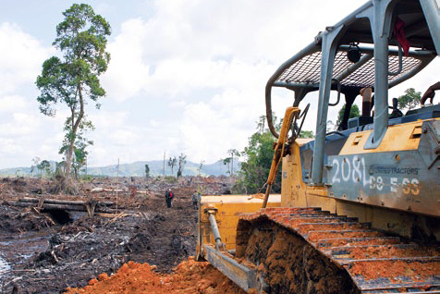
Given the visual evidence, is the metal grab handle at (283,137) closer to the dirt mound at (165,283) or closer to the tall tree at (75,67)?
the dirt mound at (165,283)

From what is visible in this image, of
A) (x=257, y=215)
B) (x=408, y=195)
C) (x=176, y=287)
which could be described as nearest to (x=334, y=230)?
(x=408, y=195)

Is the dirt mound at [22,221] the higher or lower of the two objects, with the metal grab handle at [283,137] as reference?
lower

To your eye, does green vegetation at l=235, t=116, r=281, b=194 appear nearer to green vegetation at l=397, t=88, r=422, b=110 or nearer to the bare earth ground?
the bare earth ground

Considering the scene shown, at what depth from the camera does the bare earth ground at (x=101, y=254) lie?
6.54 metres

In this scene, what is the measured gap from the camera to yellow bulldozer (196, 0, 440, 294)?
83.4 inches

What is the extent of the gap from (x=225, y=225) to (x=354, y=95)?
8.41ft

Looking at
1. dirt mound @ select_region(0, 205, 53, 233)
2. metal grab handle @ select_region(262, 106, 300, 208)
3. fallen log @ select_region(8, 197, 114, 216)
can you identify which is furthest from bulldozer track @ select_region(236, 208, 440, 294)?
fallen log @ select_region(8, 197, 114, 216)

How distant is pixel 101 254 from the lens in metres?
10.2

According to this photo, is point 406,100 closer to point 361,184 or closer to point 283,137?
point 283,137

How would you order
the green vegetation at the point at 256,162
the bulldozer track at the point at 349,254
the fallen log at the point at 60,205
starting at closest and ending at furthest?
the bulldozer track at the point at 349,254
the fallen log at the point at 60,205
the green vegetation at the point at 256,162

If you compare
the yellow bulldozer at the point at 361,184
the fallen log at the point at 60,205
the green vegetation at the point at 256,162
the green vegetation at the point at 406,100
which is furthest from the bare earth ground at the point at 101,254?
the green vegetation at the point at 256,162

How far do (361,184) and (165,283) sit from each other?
467 centimetres

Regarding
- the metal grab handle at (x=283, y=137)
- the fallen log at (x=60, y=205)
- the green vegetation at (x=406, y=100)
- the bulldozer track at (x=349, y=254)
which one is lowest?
the fallen log at (x=60, y=205)

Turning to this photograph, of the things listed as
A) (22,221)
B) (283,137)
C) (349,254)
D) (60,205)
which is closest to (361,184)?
(349,254)
